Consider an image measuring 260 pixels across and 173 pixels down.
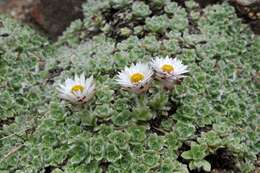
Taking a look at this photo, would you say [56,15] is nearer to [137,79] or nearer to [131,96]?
[131,96]

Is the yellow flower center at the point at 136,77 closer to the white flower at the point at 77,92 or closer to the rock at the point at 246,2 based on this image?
the white flower at the point at 77,92

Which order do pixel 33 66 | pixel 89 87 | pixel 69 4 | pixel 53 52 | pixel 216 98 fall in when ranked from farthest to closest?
pixel 69 4 < pixel 53 52 < pixel 33 66 < pixel 216 98 < pixel 89 87

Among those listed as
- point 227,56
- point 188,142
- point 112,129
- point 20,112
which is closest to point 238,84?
point 227,56

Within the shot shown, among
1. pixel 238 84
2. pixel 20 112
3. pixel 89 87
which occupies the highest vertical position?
pixel 89 87

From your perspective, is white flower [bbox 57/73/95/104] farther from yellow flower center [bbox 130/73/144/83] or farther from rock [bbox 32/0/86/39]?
rock [bbox 32/0/86/39]

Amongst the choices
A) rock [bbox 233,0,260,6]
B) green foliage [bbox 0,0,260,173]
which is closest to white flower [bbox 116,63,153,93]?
green foliage [bbox 0,0,260,173]

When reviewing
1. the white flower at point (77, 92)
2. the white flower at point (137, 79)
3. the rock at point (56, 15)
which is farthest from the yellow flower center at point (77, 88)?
the rock at point (56, 15)

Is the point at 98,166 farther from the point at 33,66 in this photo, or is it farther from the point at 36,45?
the point at 36,45
